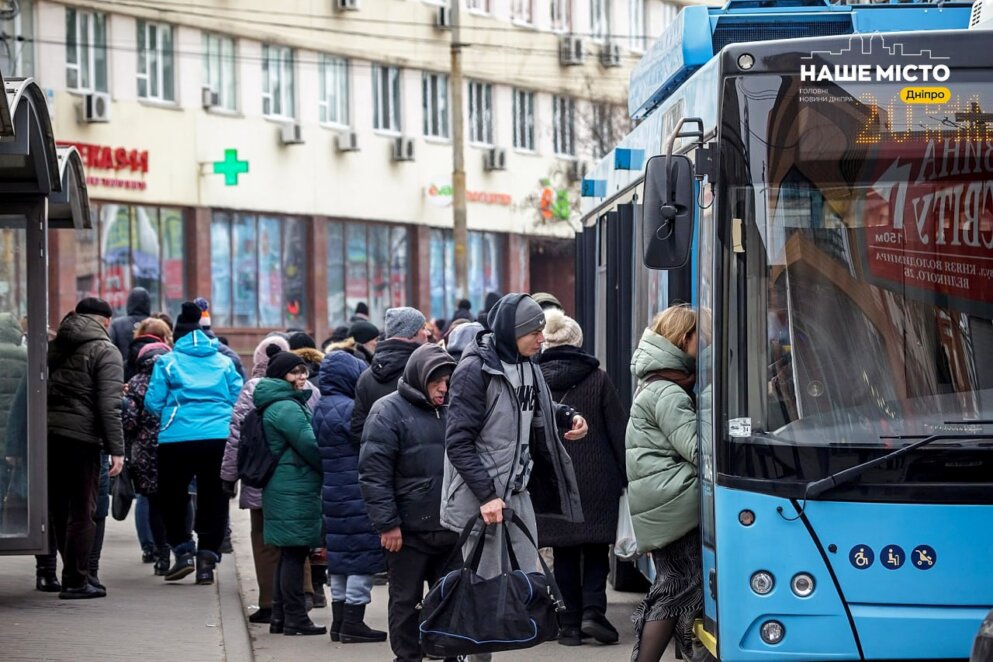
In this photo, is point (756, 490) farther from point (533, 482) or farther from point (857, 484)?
point (533, 482)

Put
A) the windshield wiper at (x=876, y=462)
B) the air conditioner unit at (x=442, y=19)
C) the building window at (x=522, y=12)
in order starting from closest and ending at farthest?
the windshield wiper at (x=876, y=462)
the air conditioner unit at (x=442, y=19)
the building window at (x=522, y=12)

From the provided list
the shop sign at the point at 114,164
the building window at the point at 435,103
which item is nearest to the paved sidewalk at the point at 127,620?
the shop sign at the point at 114,164

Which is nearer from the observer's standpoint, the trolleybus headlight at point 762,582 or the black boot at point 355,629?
the trolleybus headlight at point 762,582

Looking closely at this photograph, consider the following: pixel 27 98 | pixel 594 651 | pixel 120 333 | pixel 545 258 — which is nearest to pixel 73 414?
pixel 27 98

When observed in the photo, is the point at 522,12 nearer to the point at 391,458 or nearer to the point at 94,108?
the point at 94,108

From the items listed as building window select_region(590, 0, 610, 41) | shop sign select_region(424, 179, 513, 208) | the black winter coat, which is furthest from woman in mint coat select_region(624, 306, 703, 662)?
building window select_region(590, 0, 610, 41)

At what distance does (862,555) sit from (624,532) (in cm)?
310

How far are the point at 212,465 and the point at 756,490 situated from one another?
20.5 ft

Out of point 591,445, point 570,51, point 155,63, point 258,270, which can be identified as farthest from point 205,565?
point 570,51

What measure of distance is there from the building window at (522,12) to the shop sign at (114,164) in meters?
13.6

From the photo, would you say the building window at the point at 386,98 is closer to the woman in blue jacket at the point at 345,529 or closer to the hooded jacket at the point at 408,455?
the woman in blue jacket at the point at 345,529

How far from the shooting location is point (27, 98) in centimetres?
1040

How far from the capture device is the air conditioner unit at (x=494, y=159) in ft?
144

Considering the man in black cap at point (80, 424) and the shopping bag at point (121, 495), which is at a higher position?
the man in black cap at point (80, 424)
